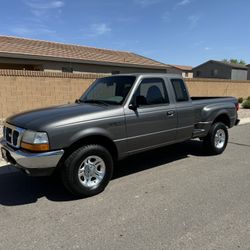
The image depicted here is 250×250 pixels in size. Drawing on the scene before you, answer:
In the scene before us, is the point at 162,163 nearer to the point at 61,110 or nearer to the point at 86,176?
the point at 86,176

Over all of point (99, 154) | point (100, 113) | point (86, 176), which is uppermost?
point (100, 113)

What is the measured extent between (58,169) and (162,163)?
2528 millimetres

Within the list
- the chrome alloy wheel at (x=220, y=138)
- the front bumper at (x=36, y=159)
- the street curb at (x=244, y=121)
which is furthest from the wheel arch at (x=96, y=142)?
the street curb at (x=244, y=121)

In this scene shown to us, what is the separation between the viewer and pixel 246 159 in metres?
6.03

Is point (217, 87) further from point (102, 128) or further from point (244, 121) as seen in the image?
point (102, 128)

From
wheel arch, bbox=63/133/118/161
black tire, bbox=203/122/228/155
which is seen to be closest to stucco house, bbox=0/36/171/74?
black tire, bbox=203/122/228/155

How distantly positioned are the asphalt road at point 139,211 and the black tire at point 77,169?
0.45 ft

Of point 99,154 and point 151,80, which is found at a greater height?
point 151,80

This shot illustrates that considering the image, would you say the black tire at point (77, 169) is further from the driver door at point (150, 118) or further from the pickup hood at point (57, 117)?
the driver door at point (150, 118)

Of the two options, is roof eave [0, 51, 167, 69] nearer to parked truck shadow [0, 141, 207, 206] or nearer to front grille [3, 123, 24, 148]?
parked truck shadow [0, 141, 207, 206]

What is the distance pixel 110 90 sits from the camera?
5.11 m

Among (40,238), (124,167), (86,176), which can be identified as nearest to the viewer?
(40,238)

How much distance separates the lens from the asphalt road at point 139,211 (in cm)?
303

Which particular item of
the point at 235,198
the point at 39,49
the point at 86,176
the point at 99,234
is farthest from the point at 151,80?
the point at 39,49
